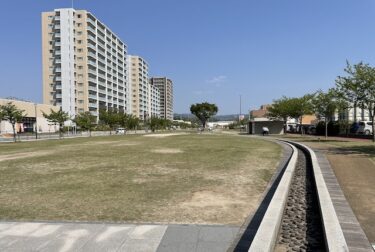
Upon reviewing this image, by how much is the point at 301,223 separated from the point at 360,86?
984 inches

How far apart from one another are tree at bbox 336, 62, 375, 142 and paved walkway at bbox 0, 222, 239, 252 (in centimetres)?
2592

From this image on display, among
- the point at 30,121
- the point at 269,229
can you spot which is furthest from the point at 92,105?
the point at 269,229

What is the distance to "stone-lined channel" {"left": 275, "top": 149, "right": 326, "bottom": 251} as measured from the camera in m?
5.32

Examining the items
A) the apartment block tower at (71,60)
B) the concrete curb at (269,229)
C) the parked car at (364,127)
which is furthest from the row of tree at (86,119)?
the concrete curb at (269,229)

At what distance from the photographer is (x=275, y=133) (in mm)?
56750

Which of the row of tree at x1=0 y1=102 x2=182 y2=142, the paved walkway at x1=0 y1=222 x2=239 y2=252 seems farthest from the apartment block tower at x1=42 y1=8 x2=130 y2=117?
the paved walkway at x1=0 y1=222 x2=239 y2=252

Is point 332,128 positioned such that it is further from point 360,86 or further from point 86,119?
point 86,119

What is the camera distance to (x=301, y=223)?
257 inches

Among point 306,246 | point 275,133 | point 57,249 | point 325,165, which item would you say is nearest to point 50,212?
point 57,249

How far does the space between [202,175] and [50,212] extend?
547 cm

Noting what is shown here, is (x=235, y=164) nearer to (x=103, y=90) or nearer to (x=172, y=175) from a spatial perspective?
(x=172, y=175)

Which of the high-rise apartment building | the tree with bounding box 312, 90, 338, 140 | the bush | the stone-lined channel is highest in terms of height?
the high-rise apartment building

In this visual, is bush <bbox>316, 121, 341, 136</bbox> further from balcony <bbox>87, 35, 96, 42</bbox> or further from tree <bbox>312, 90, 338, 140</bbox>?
balcony <bbox>87, 35, 96, 42</bbox>

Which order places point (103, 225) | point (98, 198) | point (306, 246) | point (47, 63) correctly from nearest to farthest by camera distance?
point (306, 246) → point (103, 225) → point (98, 198) → point (47, 63)
